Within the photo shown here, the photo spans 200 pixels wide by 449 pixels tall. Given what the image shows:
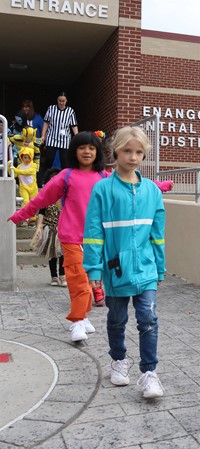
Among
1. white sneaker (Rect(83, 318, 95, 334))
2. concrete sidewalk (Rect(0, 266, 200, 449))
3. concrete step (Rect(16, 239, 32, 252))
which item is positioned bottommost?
concrete sidewalk (Rect(0, 266, 200, 449))

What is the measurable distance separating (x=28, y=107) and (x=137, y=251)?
7.78 meters

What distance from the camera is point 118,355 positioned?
10.6 ft

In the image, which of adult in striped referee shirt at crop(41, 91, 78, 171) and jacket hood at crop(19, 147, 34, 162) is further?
adult in striped referee shirt at crop(41, 91, 78, 171)

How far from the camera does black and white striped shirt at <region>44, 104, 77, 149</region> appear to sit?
9.03 meters

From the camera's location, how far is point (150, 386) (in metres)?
2.97

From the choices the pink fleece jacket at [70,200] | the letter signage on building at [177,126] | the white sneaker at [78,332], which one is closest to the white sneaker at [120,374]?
the white sneaker at [78,332]

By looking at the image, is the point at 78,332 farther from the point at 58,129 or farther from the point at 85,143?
the point at 58,129

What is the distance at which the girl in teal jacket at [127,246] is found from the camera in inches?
118

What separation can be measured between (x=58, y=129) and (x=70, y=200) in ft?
16.7

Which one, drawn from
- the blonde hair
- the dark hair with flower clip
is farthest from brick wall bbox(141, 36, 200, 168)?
the blonde hair

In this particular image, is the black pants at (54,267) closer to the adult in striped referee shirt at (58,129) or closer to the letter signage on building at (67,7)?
the adult in striped referee shirt at (58,129)

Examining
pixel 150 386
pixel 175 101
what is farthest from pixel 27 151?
pixel 150 386

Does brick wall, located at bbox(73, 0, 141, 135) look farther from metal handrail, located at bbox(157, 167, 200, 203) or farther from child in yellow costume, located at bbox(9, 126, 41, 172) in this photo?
metal handrail, located at bbox(157, 167, 200, 203)

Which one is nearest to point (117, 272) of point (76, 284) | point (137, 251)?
point (137, 251)
